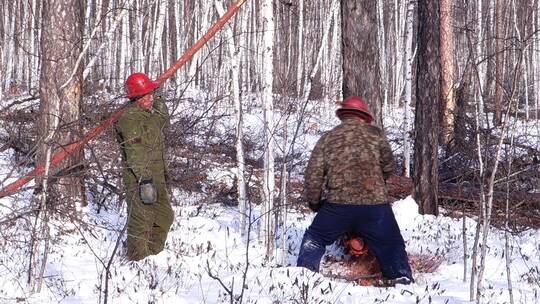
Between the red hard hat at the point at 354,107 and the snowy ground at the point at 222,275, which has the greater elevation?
the red hard hat at the point at 354,107

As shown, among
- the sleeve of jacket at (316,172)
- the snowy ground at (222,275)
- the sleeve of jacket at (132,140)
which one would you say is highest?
the sleeve of jacket at (132,140)

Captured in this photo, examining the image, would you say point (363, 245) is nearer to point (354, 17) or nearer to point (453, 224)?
point (354, 17)

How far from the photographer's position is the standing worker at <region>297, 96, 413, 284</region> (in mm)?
5766

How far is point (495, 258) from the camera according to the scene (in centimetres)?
705

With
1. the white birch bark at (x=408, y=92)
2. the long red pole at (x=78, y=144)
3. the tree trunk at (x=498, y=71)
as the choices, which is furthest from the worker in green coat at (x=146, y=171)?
the white birch bark at (x=408, y=92)

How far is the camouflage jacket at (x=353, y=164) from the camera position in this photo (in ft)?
18.9

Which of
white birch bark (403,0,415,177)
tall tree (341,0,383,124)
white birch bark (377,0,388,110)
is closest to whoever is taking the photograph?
tall tree (341,0,383,124)

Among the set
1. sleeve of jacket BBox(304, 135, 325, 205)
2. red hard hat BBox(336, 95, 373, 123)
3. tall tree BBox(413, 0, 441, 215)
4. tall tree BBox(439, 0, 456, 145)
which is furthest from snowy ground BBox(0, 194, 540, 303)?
tall tree BBox(439, 0, 456, 145)

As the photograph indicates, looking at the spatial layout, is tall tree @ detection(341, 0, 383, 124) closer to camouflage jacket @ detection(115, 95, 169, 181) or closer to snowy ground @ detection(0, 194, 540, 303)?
snowy ground @ detection(0, 194, 540, 303)

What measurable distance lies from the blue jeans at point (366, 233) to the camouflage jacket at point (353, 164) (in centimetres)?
9

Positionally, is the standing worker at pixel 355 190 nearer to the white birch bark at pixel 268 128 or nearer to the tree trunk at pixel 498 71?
the white birch bark at pixel 268 128

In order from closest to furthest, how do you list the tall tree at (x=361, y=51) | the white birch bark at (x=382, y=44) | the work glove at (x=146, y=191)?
the work glove at (x=146, y=191) → the tall tree at (x=361, y=51) → the white birch bark at (x=382, y=44)

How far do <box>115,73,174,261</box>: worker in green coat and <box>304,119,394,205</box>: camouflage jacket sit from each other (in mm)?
1415

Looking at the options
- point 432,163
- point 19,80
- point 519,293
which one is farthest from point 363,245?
point 19,80
